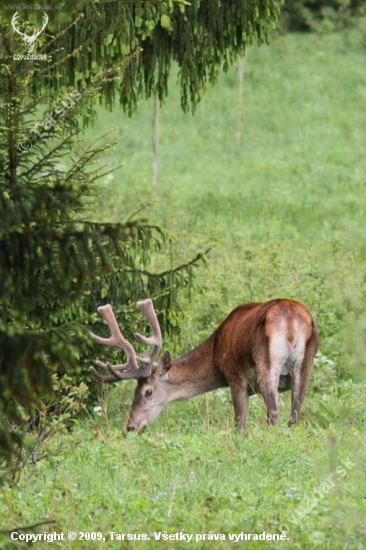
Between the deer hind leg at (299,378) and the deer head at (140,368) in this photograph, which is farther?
the deer hind leg at (299,378)

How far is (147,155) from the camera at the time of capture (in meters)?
28.0

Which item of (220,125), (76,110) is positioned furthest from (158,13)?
(220,125)

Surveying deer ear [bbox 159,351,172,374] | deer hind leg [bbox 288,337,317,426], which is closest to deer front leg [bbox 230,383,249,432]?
deer hind leg [bbox 288,337,317,426]

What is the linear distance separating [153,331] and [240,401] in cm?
96

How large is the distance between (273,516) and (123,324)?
4103 millimetres

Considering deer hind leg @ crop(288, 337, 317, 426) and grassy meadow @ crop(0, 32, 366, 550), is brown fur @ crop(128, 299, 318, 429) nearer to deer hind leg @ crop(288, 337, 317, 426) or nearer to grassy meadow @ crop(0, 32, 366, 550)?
deer hind leg @ crop(288, 337, 317, 426)

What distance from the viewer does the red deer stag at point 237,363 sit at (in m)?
10.4

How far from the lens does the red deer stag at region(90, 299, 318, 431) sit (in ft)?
34.1
